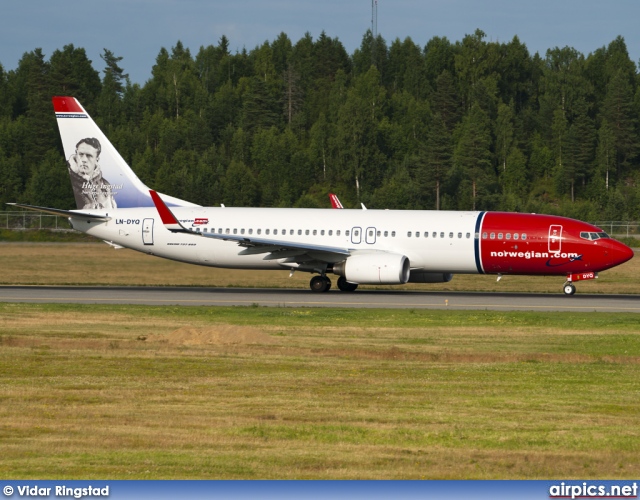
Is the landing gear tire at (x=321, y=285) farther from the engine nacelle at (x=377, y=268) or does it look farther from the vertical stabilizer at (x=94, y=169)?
the vertical stabilizer at (x=94, y=169)

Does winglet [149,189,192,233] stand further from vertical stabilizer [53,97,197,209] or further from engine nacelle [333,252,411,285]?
engine nacelle [333,252,411,285]

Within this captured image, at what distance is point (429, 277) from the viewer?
1613 inches

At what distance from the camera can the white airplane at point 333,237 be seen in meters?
38.4

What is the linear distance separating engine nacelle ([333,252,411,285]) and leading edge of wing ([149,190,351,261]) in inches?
32.4

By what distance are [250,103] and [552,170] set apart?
36674mm

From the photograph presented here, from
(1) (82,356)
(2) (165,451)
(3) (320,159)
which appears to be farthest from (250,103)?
(2) (165,451)

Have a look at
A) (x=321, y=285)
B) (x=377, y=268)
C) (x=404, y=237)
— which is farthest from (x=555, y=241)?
(x=321, y=285)

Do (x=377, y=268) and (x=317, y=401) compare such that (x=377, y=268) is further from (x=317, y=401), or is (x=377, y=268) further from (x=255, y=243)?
(x=317, y=401)

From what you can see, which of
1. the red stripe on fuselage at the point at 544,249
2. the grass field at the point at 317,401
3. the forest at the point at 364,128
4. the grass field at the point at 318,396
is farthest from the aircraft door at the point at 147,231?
the forest at the point at 364,128

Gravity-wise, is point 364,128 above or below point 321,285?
above

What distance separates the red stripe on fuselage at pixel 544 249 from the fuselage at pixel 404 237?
0.04 m

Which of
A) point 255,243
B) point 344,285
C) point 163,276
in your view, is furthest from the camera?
point 163,276

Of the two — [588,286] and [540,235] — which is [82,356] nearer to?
[540,235]

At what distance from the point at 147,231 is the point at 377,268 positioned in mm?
9863
